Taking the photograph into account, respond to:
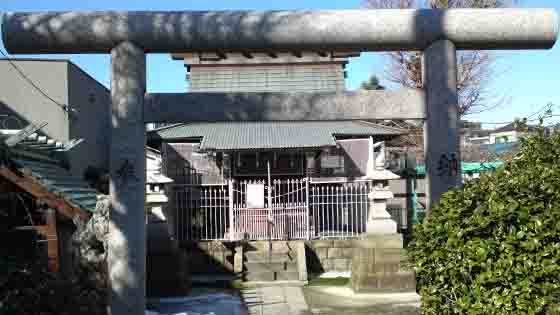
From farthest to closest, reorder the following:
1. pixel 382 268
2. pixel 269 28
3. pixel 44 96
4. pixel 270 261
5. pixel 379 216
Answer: pixel 44 96, pixel 270 261, pixel 379 216, pixel 382 268, pixel 269 28

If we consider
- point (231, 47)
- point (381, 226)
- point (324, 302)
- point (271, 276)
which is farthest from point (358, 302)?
point (231, 47)

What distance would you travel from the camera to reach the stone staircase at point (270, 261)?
1412 centimetres

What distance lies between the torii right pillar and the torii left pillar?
11.0ft

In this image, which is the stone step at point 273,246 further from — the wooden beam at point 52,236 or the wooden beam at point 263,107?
the wooden beam at point 263,107

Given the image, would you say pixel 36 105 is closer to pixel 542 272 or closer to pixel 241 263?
pixel 241 263

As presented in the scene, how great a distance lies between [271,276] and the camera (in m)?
14.1

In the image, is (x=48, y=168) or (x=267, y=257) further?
(x=267, y=257)

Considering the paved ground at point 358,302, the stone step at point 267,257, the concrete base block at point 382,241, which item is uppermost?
the concrete base block at point 382,241

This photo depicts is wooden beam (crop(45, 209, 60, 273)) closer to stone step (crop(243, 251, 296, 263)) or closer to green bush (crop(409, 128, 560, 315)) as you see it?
green bush (crop(409, 128, 560, 315))

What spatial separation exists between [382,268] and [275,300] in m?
2.40

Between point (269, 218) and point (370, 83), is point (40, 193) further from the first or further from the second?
point (370, 83)

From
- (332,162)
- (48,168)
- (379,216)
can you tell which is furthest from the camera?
(332,162)

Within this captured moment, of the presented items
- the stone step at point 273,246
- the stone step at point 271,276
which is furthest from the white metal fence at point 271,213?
the stone step at point 271,276

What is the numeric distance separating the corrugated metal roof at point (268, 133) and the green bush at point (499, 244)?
33.2 feet
